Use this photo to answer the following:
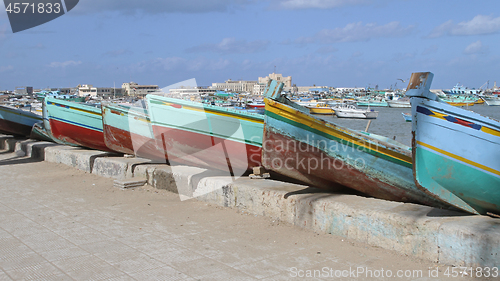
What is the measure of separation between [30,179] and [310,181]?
504cm

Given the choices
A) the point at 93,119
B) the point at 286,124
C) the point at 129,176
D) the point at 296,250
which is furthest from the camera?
the point at 93,119

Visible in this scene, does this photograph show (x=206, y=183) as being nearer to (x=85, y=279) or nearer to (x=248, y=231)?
(x=248, y=231)

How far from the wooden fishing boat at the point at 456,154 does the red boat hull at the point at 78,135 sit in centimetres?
670

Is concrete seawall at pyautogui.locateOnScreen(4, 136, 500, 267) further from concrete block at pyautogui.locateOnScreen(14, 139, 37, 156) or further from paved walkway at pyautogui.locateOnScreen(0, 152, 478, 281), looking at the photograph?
concrete block at pyautogui.locateOnScreen(14, 139, 37, 156)

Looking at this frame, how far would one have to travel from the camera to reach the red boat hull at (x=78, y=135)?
8961 mm

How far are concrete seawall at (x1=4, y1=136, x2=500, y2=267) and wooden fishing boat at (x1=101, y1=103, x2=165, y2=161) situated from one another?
1050 mm

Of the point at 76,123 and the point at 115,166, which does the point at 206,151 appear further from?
the point at 76,123

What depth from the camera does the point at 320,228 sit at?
4.07 m

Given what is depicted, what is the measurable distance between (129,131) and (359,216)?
5154 mm

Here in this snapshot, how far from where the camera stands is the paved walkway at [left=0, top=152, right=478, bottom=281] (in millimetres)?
3166

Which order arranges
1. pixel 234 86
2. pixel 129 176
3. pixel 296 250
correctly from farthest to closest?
pixel 234 86
pixel 129 176
pixel 296 250

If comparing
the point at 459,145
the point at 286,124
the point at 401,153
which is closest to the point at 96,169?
the point at 286,124

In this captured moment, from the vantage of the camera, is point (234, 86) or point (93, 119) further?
point (234, 86)

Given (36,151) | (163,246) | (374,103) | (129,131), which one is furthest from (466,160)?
(374,103)
